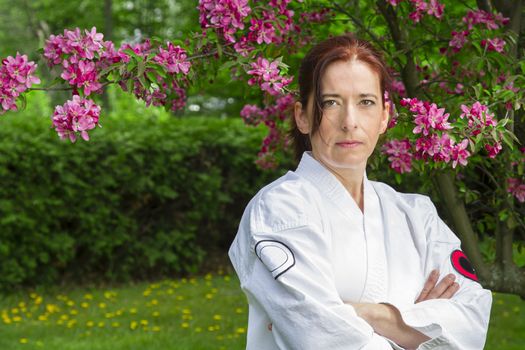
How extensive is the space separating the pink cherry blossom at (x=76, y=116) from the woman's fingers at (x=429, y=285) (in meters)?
1.24

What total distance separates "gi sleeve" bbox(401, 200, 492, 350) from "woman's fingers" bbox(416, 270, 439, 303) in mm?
21

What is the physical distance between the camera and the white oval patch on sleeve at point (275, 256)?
1989mm

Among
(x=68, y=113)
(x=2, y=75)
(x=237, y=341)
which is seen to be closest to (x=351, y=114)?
(x=68, y=113)

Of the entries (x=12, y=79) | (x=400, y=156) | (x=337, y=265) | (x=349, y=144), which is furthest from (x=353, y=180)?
(x=12, y=79)

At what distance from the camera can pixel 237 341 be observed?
5.73 m

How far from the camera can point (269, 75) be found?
294 cm

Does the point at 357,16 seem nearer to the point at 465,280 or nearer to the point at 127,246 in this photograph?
the point at 465,280

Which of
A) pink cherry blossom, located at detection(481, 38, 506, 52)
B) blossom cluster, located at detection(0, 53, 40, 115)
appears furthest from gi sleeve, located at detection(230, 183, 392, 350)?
pink cherry blossom, located at detection(481, 38, 506, 52)

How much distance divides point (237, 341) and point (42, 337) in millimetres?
1549

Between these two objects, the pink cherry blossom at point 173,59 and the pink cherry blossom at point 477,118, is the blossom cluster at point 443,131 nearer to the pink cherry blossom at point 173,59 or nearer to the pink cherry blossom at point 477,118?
the pink cherry blossom at point 477,118

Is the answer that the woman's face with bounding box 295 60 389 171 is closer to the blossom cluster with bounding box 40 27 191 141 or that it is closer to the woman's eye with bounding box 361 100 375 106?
the woman's eye with bounding box 361 100 375 106

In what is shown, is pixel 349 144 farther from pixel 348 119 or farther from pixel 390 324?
pixel 390 324

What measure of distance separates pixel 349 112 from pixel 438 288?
59 cm

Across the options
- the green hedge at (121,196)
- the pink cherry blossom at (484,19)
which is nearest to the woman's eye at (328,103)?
the pink cherry blossom at (484,19)
